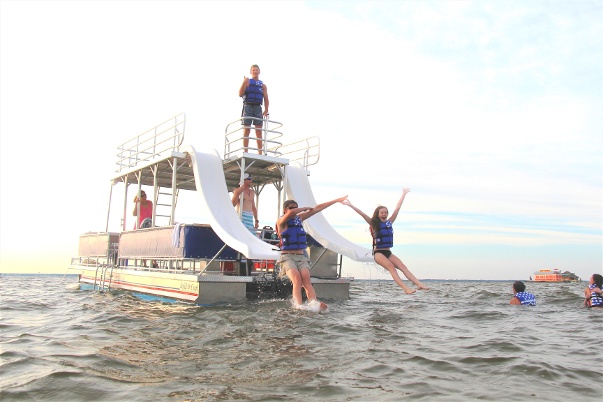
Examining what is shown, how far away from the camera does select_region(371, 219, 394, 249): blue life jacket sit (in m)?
11.7

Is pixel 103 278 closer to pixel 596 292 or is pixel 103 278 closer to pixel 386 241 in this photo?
pixel 386 241

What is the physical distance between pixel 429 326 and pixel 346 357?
10.4ft

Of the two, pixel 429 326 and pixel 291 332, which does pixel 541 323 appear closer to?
pixel 429 326

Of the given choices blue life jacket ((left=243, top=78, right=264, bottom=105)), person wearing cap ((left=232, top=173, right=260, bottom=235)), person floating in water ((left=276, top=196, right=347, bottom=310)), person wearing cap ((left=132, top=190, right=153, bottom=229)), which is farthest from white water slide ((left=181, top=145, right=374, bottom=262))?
person wearing cap ((left=132, top=190, right=153, bottom=229))

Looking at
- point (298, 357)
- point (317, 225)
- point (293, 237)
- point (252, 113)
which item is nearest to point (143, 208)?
point (252, 113)

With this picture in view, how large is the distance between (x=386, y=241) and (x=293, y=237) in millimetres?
2298

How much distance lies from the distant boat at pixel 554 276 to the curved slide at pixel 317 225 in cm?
7493

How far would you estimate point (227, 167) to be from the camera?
16.1m

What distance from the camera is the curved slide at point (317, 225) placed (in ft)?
43.0

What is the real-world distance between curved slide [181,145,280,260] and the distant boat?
7747 centimetres

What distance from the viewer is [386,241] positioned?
11805mm

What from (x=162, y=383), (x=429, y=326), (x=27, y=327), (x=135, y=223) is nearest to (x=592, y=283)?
(x=429, y=326)

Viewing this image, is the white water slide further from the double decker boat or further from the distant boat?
the distant boat

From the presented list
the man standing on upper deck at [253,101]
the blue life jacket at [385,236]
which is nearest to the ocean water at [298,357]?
the blue life jacket at [385,236]
